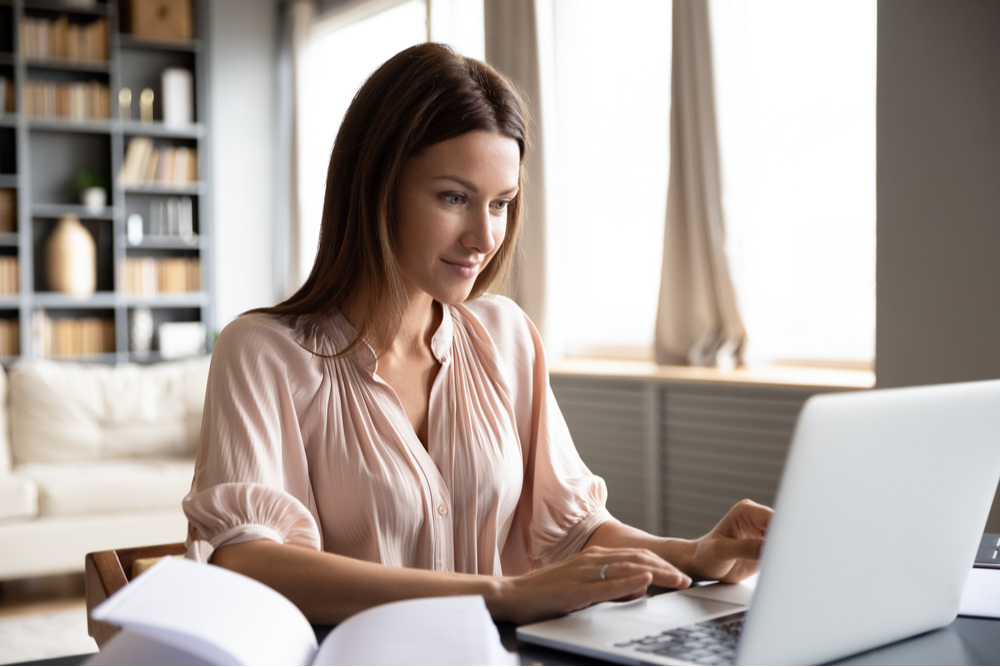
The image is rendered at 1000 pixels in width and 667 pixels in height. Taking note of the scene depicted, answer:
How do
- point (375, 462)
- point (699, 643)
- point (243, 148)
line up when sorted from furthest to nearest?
point (243, 148) < point (375, 462) < point (699, 643)

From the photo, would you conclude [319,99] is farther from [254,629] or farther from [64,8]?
[254,629]

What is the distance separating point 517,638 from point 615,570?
0.11 m

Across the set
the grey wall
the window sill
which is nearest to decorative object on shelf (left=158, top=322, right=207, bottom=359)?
the window sill

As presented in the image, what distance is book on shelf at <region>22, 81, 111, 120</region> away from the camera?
5551 mm

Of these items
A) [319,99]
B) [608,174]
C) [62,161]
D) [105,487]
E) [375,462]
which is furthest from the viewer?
[319,99]

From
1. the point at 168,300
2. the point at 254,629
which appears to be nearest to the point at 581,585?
the point at 254,629

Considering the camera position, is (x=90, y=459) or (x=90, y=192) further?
(x=90, y=192)

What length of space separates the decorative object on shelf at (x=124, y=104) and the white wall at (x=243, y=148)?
0.50 meters

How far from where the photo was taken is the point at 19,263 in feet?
18.0

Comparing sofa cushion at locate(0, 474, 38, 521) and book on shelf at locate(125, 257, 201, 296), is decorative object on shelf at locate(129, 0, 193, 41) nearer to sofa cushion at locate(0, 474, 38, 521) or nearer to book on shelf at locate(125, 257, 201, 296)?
book on shelf at locate(125, 257, 201, 296)

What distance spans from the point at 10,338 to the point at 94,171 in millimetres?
1166

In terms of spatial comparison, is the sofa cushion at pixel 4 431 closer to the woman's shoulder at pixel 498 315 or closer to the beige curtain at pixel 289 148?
the beige curtain at pixel 289 148

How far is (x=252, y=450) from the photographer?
1.07 m

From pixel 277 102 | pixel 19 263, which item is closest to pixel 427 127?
pixel 19 263
